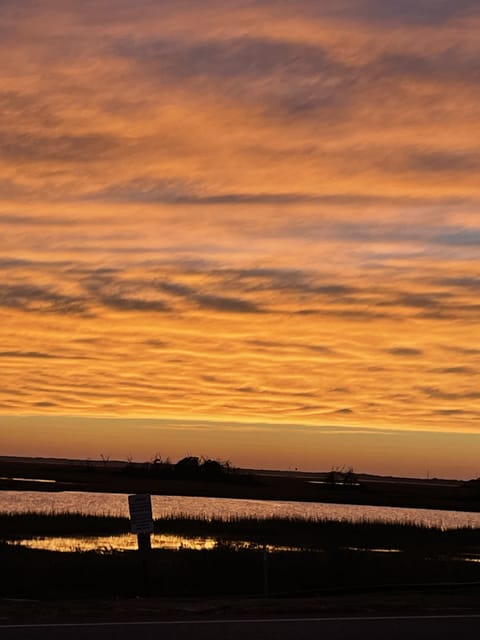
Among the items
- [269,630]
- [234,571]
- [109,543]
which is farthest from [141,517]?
[109,543]

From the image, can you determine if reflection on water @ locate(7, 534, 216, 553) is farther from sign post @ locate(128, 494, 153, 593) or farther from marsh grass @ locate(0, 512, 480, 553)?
sign post @ locate(128, 494, 153, 593)

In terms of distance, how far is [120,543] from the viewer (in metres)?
39.1

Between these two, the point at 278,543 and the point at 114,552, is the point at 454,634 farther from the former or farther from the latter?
the point at 278,543

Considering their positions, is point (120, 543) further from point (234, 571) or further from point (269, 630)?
point (269, 630)

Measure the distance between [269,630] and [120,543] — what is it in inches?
961

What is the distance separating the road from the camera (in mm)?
14836

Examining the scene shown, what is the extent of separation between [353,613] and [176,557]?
1475cm

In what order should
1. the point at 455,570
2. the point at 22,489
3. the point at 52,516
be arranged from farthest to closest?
the point at 22,489 → the point at 52,516 → the point at 455,570

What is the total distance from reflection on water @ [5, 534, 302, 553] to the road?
64.3ft

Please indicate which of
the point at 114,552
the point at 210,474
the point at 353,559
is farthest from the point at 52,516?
the point at 210,474

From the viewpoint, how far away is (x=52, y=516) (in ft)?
167

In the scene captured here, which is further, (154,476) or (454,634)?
(154,476)

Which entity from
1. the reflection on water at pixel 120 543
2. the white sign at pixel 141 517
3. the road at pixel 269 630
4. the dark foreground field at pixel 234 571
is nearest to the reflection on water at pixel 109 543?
the reflection on water at pixel 120 543

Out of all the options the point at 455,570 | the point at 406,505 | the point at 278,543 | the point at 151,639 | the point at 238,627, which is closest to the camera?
the point at 151,639
